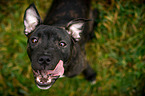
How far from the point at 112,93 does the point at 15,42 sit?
141 inches

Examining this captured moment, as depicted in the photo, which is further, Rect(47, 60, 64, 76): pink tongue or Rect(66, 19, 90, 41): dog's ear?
Rect(66, 19, 90, 41): dog's ear

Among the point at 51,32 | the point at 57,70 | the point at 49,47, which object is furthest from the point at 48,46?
the point at 57,70

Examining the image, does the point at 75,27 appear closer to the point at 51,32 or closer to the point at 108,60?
the point at 51,32

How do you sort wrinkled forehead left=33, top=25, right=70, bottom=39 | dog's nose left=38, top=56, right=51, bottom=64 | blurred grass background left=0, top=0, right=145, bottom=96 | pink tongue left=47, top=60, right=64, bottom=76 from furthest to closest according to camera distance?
blurred grass background left=0, top=0, right=145, bottom=96 → wrinkled forehead left=33, top=25, right=70, bottom=39 → pink tongue left=47, top=60, right=64, bottom=76 → dog's nose left=38, top=56, right=51, bottom=64

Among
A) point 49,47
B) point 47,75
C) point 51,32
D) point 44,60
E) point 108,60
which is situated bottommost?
point 108,60

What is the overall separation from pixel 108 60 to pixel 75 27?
219cm

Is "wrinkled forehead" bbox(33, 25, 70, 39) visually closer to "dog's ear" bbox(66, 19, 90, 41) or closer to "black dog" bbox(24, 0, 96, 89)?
"black dog" bbox(24, 0, 96, 89)

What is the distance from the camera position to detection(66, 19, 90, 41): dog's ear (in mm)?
2570

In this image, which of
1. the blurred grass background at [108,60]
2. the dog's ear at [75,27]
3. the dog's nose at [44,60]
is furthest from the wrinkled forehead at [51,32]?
the blurred grass background at [108,60]

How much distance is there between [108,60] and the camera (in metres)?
4.35

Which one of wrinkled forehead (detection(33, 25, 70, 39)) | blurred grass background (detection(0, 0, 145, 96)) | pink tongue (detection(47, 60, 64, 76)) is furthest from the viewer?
blurred grass background (detection(0, 0, 145, 96))

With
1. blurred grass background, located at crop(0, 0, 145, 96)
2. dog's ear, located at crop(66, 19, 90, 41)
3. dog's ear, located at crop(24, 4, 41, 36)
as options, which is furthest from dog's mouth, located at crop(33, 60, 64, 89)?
blurred grass background, located at crop(0, 0, 145, 96)

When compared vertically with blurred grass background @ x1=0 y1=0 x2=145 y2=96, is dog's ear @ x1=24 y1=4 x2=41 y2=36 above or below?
above

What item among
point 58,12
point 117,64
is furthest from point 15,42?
point 117,64
